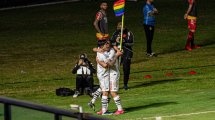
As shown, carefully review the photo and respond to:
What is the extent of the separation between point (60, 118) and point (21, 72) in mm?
19234

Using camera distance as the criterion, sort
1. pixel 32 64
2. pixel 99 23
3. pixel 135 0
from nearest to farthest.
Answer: pixel 99 23, pixel 32 64, pixel 135 0

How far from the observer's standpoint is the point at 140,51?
32094 mm

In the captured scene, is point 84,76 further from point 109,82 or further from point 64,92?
point 109,82

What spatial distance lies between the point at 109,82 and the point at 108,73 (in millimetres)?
227

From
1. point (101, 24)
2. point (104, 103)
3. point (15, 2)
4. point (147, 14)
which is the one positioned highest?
point (15, 2)

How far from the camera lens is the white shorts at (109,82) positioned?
18.6 meters

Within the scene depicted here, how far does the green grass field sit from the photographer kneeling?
499 mm

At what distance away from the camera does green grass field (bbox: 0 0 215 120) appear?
2078cm

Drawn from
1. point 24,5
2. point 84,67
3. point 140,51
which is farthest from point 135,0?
point 84,67

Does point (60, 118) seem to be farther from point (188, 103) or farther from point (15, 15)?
point (15, 15)

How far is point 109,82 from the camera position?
18688 millimetres

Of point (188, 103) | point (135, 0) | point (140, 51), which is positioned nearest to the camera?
point (188, 103)

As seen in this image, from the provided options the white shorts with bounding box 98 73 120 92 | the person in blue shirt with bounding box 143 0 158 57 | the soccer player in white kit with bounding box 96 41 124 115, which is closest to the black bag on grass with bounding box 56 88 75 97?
the soccer player in white kit with bounding box 96 41 124 115

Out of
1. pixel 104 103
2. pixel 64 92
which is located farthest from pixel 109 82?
Result: pixel 64 92
